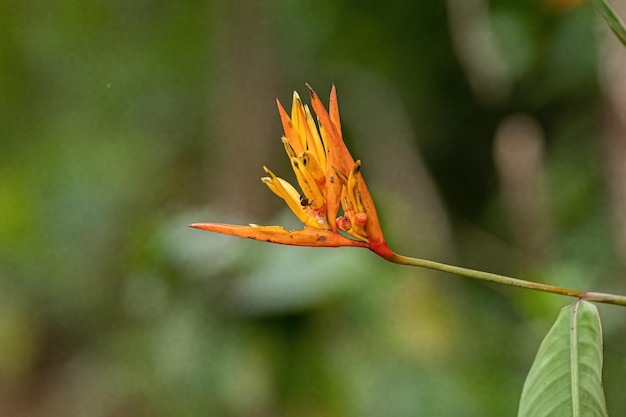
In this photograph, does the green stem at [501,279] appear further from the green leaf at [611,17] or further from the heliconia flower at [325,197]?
A: the green leaf at [611,17]

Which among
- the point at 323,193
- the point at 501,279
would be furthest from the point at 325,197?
the point at 501,279

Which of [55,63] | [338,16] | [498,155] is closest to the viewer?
[498,155]

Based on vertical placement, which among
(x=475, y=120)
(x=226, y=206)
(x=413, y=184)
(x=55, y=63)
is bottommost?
(x=226, y=206)

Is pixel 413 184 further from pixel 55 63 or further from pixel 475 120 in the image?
pixel 55 63

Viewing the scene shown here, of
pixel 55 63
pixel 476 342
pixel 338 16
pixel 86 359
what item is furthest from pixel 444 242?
pixel 55 63

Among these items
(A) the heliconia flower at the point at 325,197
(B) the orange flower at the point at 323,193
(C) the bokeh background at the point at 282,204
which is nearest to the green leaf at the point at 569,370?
(A) the heliconia flower at the point at 325,197

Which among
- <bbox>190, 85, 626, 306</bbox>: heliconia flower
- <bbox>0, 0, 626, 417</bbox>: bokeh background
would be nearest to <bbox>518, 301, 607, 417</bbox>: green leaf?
<bbox>190, 85, 626, 306</bbox>: heliconia flower
